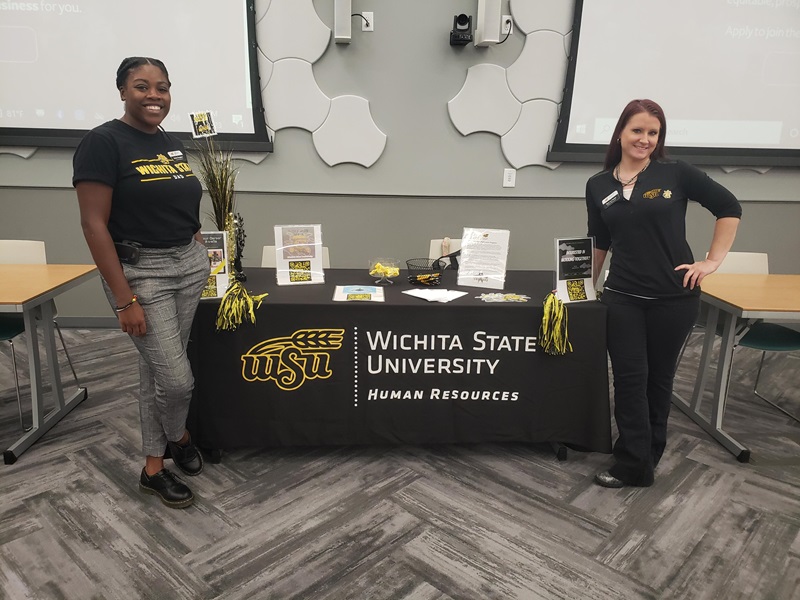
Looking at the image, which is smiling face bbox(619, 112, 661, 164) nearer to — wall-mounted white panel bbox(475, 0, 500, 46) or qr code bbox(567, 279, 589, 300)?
qr code bbox(567, 279, 589, 300)

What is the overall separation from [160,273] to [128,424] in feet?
3.86

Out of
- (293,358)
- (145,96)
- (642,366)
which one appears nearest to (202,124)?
(145,96)

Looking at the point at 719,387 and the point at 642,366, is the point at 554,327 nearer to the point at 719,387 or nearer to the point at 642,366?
the point at 642,366

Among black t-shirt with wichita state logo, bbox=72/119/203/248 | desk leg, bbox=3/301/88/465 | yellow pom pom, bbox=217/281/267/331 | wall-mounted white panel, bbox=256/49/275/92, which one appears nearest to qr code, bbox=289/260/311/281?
yellow pom pom, bbox=217/281/267/331

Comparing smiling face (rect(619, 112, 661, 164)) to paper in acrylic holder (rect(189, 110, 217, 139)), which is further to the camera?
paper in acrylic holder (rect(189, 110, 217, 139))

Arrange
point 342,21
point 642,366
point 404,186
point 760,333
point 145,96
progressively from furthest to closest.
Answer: point 404,186 → point 342,21 → point 760,333 → point 642,366 → point 145,96

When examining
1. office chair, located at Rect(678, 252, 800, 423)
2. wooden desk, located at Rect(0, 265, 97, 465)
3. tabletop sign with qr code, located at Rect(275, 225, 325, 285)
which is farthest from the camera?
office chair, located at Rect(678, 252, 800, 423)

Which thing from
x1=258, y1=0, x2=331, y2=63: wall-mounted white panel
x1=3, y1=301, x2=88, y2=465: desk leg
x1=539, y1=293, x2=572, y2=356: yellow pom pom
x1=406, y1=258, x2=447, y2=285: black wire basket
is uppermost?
x1=258, y1=0, x2=331, y2=63: wall-mounted white panel

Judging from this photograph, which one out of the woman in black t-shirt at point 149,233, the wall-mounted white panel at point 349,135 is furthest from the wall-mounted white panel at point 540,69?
the woman in black t-shirt at point 149,233

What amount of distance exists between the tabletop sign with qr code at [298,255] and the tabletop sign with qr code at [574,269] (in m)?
0.99

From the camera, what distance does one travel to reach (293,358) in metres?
2.02

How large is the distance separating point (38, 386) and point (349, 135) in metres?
2.26

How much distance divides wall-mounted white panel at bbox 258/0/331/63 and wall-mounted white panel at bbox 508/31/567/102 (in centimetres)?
124

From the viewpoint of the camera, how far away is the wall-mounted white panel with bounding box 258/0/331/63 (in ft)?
10.5
